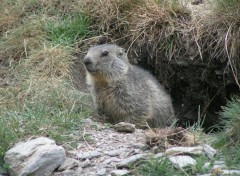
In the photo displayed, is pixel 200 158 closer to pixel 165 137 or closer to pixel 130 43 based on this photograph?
pixel 165 137

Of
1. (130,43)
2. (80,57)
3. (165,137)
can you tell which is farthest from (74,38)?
(165,137)

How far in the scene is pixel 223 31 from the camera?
23.3ft

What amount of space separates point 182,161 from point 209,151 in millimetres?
349

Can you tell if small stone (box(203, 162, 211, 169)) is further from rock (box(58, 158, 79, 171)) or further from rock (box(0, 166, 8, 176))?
rock (box(0, 166, 8, 176))

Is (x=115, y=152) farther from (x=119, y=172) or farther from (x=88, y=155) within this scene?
(x=119, y=172)

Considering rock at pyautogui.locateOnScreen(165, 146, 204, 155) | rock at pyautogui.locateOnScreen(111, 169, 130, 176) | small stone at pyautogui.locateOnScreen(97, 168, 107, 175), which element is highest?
rock at pyautogui.locateOnScreen(165, 146, 204, 155)

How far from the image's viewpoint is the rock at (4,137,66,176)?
15.3 feet

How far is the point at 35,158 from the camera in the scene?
4.70 metres

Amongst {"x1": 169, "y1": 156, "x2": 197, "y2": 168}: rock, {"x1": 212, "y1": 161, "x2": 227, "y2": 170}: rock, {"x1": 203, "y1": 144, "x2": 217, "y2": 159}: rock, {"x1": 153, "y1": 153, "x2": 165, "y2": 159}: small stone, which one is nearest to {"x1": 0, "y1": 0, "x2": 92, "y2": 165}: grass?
{"x1": 153, "y1": 153, "x2": 165, "y2": 159}: small stone

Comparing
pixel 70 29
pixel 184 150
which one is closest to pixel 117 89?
pixel 70 29

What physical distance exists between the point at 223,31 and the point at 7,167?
135 inches

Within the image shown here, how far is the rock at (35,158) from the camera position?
4.68 m

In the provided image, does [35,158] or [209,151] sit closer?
[35,158]

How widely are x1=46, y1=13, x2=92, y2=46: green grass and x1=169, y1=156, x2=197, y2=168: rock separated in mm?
3413
